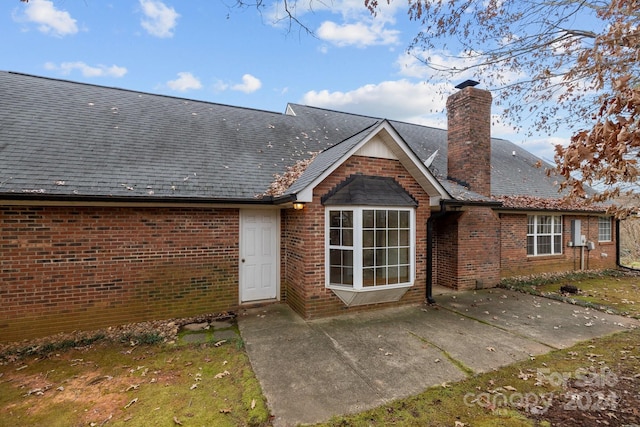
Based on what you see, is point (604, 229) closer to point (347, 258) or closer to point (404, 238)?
point (404, 238)

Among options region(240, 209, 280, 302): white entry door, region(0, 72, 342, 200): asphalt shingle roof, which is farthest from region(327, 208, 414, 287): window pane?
region(0, 72, 342, 200): asphalt shingle roof

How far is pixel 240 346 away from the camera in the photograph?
199 inches

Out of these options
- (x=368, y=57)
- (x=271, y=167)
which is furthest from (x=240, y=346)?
(x=368, y=57)

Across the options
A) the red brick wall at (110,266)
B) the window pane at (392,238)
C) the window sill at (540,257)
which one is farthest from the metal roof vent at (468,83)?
the red brick wall at (110,266)

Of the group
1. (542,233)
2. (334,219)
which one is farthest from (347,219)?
(542,233)

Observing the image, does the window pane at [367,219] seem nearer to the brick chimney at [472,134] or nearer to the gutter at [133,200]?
the gutter at [133,200]

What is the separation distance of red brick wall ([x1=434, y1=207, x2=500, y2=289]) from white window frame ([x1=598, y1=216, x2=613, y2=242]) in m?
7.67

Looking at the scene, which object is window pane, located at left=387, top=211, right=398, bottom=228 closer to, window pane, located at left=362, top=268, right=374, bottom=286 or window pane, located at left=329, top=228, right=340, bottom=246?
window pane, located at left=362, top=268, right=374, bottom=286

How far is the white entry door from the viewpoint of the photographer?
23.8 feet

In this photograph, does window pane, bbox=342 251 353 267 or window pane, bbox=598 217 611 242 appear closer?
window pane, bbox=342 251 353 267

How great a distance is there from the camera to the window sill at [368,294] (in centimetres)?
646

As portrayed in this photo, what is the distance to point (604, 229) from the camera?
13.1 meters

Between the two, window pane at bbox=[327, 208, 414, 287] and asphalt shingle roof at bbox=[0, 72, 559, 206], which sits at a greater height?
asphalt shingle roof at bbox=[0, 72, 559, 206]

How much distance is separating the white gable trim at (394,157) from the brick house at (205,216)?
0.03 m
